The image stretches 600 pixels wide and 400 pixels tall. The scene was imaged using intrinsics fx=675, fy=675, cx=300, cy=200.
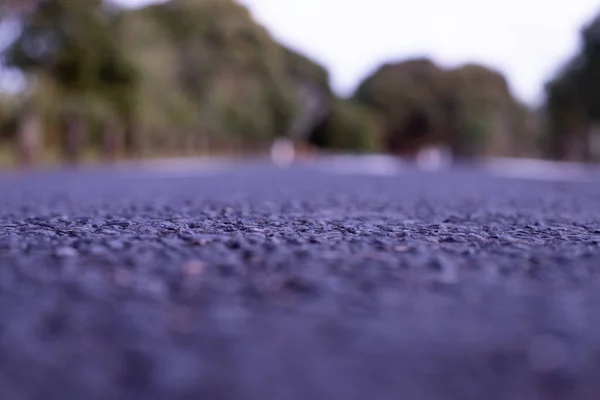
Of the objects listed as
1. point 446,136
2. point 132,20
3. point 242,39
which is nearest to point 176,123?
point 132,20

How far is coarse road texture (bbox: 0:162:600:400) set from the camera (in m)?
2.04

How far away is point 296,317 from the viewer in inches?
96.4

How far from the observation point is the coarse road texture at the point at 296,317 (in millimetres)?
2039

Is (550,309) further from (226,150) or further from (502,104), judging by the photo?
(502,104)

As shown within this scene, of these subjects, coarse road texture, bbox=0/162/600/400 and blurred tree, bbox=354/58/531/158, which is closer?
coarse road texture, bbox=0/162/600/400

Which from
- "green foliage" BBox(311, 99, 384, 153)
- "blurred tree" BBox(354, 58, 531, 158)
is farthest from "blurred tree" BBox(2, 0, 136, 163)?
"blurred tree" BBox(354, 58, 531, 158)

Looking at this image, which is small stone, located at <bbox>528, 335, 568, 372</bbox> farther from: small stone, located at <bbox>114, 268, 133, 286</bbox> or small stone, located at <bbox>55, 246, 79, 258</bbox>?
small stone, located at <bbox>55, 246, 79, 258</bbox>

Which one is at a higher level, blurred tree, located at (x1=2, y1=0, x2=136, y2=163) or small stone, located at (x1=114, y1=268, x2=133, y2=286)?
blurred tree, located at (x1=2, y1=0, x2=136, y2=163)

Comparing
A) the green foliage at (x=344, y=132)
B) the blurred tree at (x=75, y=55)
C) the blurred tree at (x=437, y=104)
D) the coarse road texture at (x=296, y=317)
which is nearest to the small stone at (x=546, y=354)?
the coarse road texture at (x=296, y=317)

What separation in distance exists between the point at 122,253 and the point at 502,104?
65.4 meters

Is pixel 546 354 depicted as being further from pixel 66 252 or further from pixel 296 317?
pixel 66 252

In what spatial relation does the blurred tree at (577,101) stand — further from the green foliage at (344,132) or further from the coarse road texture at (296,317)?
the coarse road texture at (296,317)

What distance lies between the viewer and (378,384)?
80.0 inches

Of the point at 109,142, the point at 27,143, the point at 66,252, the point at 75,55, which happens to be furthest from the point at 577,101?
the point at 66,252
